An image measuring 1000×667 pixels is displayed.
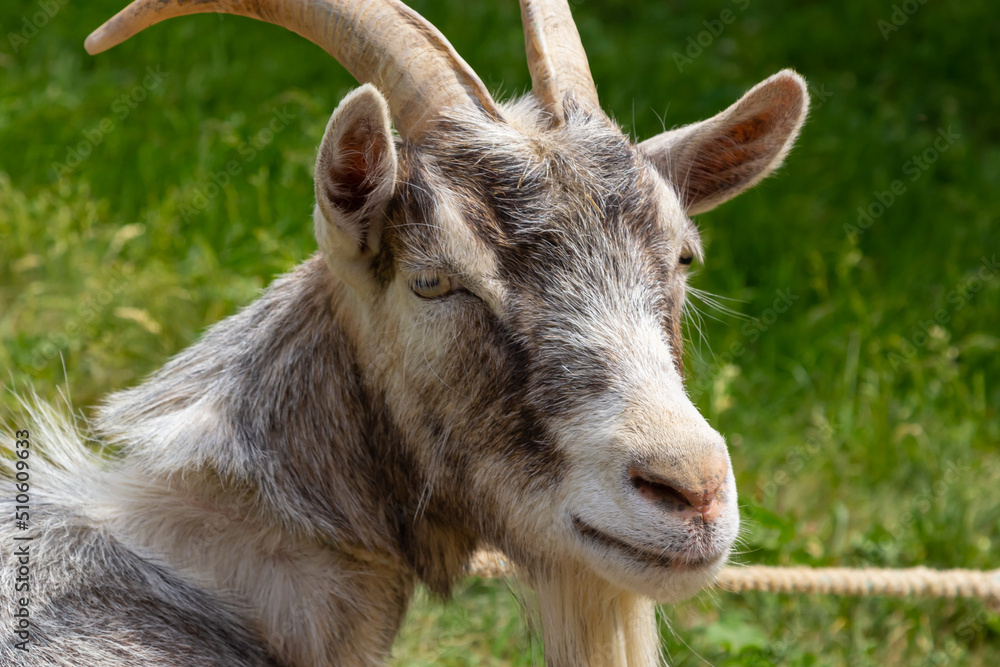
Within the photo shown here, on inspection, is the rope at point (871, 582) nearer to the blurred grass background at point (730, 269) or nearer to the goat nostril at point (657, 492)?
the blurred grass background at point (730, 269)

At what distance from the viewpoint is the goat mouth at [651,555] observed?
245cm

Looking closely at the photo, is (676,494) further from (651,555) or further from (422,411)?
(422,411)

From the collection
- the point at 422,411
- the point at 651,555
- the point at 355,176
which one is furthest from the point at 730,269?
the point at 651,555

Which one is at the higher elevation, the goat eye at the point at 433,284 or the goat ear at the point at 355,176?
the goat ear at the point at 355,176

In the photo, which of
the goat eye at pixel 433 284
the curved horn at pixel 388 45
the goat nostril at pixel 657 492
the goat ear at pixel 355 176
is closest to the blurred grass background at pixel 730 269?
the goat nostril at pixel 657 492

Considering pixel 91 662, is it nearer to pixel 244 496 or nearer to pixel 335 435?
pixel 244 496

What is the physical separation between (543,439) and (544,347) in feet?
0.77

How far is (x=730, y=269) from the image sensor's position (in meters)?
6.19

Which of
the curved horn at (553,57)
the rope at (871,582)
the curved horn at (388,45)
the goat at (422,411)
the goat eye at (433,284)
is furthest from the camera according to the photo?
the rope at (871,582)

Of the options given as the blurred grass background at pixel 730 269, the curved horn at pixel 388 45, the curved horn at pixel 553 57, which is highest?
the curved horn at pixel 388 45

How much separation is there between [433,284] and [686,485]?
2.81 ft

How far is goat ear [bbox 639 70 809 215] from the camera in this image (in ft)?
10.2

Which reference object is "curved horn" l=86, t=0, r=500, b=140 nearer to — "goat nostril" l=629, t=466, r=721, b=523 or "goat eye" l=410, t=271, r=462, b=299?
"goat eye" l=410, t=271, r=462, b=299

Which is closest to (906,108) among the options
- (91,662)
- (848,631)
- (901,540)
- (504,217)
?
(901,540)
